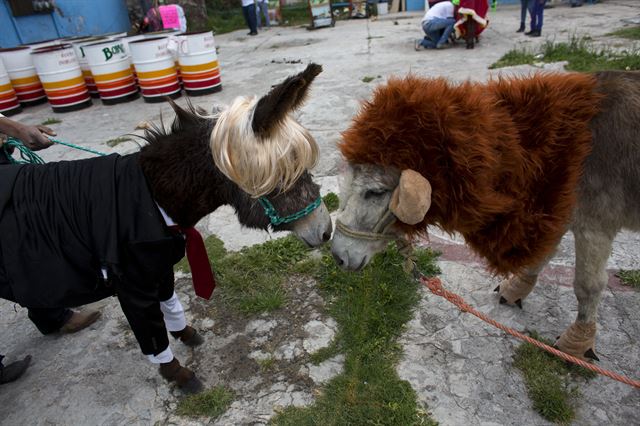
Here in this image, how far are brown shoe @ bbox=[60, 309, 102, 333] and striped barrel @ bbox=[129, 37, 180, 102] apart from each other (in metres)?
6.13

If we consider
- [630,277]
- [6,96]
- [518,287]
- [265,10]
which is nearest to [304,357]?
[518,287]

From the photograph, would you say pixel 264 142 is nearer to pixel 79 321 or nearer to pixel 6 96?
pixel 79 321

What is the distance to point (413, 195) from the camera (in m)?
1.62

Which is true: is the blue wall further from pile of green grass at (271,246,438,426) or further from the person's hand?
pile of green grass at (271,246,438,426)

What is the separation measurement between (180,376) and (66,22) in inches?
662

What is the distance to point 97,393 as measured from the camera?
2551 mm

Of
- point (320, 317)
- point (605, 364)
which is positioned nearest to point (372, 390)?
point (320, 317)

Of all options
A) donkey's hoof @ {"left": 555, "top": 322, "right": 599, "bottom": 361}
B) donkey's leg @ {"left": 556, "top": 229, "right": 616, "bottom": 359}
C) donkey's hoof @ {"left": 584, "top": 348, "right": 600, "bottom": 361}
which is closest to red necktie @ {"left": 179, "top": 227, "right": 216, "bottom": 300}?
donkey's leg @ {"left": 556, "top": 229, "right": 616, "bottom": 359}

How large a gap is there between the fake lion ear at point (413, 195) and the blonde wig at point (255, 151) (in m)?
0.52

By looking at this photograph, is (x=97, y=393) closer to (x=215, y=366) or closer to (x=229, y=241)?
(x=215, y=366)

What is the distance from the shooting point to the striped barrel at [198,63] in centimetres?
827

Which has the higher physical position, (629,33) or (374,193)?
(374,193)

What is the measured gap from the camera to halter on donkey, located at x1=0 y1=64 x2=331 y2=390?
1868 mm

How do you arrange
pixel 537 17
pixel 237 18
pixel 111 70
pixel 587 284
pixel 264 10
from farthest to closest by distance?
pixel 237 18 < pixel 264 10 < pixel 537 17 < pixel 111 70 < pixel 587 284
